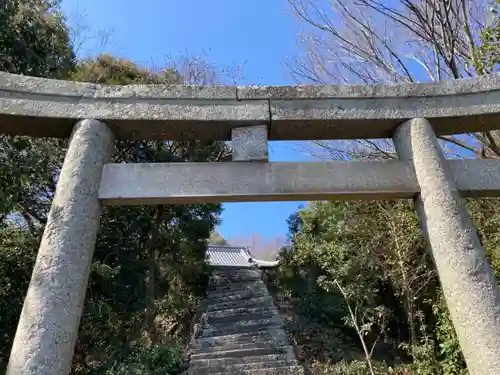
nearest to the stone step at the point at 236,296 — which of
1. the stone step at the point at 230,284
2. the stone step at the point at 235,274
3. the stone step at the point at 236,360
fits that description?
the stone step at the point at 230,284

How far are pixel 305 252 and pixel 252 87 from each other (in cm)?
854

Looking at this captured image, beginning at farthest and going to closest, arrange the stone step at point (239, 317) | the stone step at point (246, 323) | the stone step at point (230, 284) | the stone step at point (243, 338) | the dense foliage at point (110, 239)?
1. the stone step at point (230, 284)
2. the stone step at point (239, 317)
3. the stone step at point (246, 323)
4. the stone step at point (243, 338)
5. the dense foliage at point (110, 239)

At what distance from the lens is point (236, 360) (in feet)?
26.7

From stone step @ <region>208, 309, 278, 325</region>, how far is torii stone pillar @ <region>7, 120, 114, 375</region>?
309 inches

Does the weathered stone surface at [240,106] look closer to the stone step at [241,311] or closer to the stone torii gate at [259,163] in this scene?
the stone torii gate at [259,163]

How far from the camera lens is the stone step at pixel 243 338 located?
29.5 ft

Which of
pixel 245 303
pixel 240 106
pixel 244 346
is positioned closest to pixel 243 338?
pixel 244 346

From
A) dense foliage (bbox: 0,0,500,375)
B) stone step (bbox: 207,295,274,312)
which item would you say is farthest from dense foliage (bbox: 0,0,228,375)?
stone step (bbox: 207,295,274,312)

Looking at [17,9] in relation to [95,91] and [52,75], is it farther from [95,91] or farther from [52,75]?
[95,91]

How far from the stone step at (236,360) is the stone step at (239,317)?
2100 mm

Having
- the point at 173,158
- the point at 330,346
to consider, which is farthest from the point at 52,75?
the point at 330,346

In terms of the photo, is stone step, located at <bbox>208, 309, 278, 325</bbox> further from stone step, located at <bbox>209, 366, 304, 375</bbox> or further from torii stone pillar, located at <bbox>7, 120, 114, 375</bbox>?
torii stone pillar, located at <bbox>7, 120, 114, 375</bbox>

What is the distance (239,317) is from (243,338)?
1342mm

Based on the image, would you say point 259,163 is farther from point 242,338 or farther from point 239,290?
point 239,290
